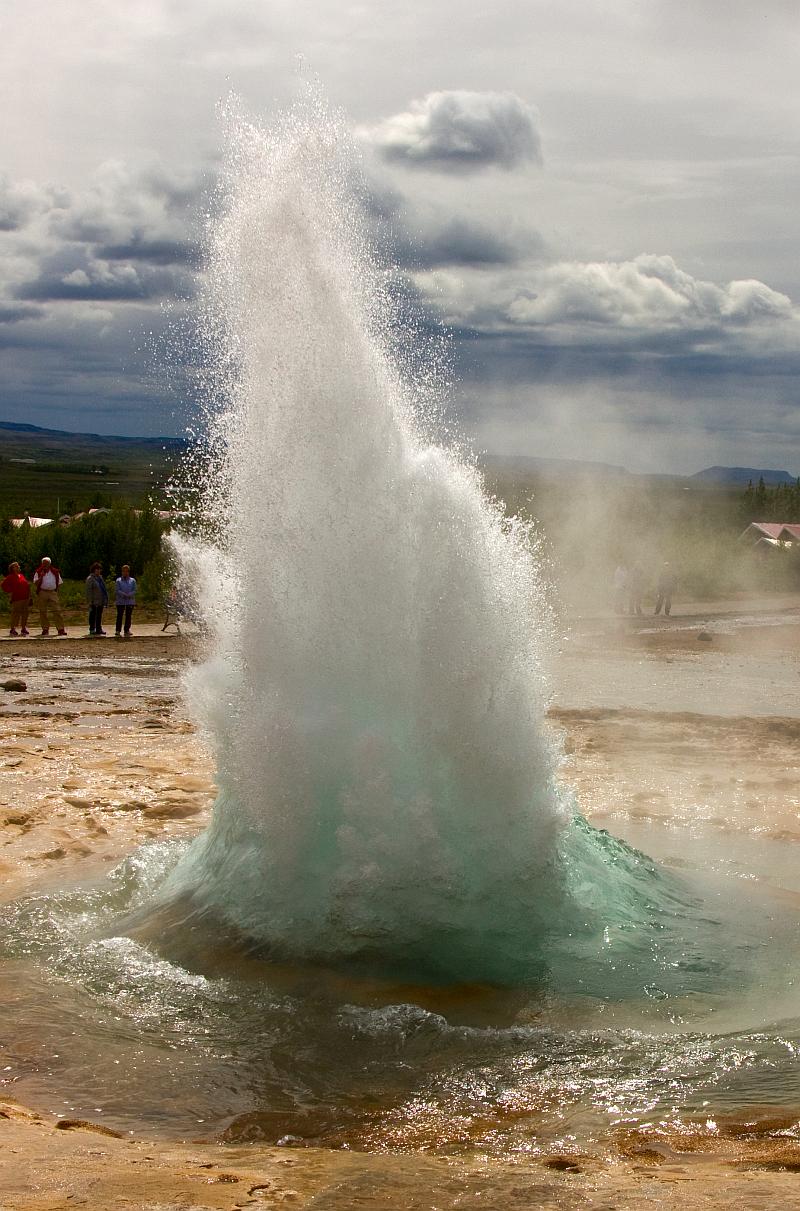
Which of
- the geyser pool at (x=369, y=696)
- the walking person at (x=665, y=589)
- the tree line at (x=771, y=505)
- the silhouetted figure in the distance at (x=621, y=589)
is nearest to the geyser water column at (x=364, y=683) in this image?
the geyser pool at (x=369, y=696)

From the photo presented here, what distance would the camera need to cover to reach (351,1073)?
4012mm

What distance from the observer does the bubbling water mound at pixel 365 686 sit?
479cm

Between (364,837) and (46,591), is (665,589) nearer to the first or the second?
(46,591)

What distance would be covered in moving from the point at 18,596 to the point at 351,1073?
46.6ft

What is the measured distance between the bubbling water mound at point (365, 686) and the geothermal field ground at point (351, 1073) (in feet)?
1.11

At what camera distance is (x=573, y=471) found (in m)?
41.7

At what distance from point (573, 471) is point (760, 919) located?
37034 mm

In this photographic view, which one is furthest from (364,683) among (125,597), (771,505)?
(771,505)

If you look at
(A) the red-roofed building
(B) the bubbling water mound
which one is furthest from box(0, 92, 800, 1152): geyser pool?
(A) the red-roofed building

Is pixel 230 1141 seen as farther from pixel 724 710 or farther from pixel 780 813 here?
pixel 724 710

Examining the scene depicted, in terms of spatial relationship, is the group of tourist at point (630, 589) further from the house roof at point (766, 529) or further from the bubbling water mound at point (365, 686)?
the bubbling water mound at point (365, 686)

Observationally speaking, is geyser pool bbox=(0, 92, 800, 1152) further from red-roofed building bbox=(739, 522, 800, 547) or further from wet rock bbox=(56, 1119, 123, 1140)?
red-roofed building bbox=(739, 522, 800, 547)

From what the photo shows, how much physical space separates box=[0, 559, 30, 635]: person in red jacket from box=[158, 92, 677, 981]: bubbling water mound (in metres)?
12.5

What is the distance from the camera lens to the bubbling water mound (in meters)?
4.79
